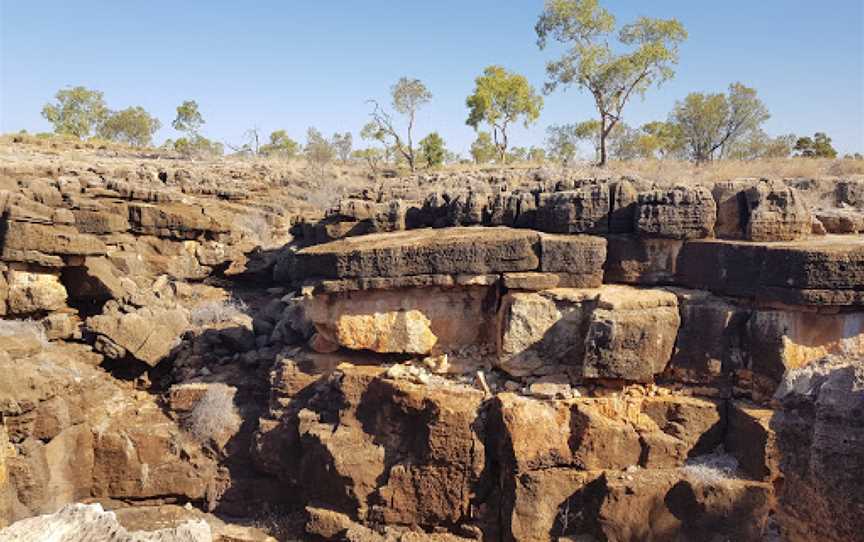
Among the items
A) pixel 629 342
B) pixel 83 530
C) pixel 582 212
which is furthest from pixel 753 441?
pixel 83 530

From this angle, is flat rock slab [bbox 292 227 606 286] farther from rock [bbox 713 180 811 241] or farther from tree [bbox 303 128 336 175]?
tree [bbox 303 128 336 175]

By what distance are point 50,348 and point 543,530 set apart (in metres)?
6.34

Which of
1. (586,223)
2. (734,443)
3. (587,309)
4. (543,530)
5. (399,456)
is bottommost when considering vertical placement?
(543,530)

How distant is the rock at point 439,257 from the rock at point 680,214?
1190 mm

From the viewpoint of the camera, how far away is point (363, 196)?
35.6 feet

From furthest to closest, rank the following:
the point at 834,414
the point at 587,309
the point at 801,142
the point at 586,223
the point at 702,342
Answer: the point at 801,142, the point at 586,223, the point at 587,309, the point at 702,342, the point at 834,414

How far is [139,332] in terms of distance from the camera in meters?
7.71

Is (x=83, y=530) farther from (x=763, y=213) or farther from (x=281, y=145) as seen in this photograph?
(x=281, y=145)

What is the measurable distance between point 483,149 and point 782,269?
1141 inches

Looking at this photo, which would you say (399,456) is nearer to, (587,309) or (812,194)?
(587,309)

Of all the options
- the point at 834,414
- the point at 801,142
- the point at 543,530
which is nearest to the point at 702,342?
the point at 834,414

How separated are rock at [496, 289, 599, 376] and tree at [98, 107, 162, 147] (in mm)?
36583

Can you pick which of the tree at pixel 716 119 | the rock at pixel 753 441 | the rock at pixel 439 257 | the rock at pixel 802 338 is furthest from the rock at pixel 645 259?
the tree at pixel 716 119

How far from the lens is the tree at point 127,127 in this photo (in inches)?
1414
